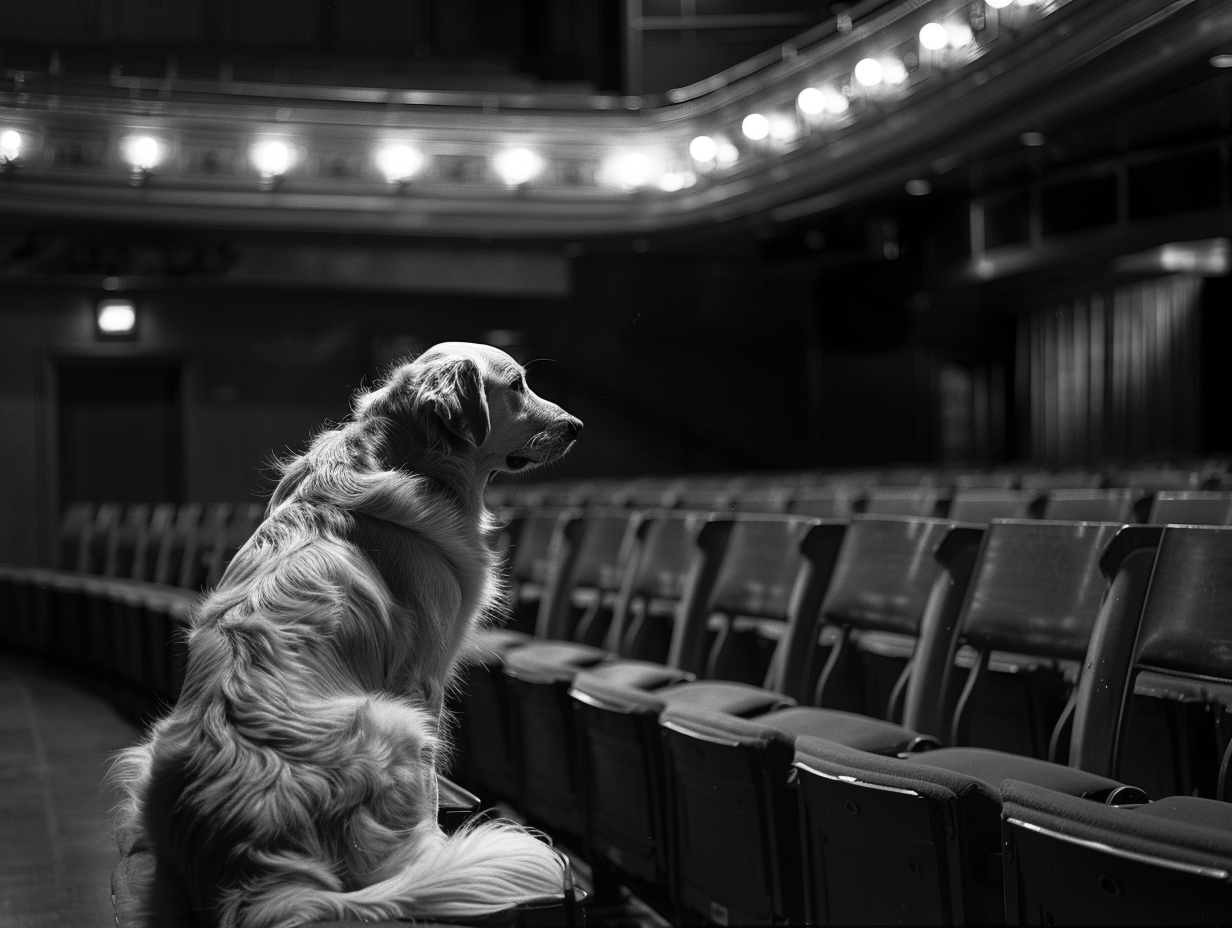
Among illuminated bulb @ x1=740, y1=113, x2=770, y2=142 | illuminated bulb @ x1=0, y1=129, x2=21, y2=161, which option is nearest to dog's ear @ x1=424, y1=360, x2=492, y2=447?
illuminated bulb @ x1=0, y1=129, x2=21, y2=161

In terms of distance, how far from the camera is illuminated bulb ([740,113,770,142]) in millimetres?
9992

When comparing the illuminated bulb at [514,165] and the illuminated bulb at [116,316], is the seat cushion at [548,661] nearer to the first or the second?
the illuminated bulb at [514,165]

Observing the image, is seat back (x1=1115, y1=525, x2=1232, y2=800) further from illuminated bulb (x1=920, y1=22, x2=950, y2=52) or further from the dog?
illuminated bulb (x1=920, y1=22, x2=950, y2=52)

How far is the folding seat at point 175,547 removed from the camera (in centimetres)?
592

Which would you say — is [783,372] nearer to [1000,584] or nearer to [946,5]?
[946,5]

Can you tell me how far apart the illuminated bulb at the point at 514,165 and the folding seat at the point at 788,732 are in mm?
8586

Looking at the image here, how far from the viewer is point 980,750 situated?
72.5 inches

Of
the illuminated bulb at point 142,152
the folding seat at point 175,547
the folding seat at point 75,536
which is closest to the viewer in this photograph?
the folding seat at point 175,547

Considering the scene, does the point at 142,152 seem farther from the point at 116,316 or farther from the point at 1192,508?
the point at 1192,508

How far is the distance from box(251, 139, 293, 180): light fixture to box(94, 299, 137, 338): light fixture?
6.92ft

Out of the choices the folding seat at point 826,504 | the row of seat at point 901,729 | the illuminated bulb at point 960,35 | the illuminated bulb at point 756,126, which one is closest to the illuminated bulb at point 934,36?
the illuminated bulb at point 960,35

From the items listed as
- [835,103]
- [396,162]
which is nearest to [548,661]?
[835,103]

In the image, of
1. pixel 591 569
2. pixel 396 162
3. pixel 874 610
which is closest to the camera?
pixel 874 610

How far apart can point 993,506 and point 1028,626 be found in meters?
1.33
